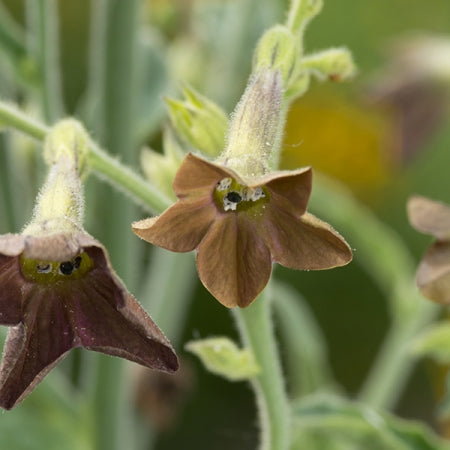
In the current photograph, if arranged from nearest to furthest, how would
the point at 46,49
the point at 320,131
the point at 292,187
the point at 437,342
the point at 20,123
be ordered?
the point at 292,187 → the point at 20,123 → the point at 437,342 → the point at 46,49 → the point at 320,131

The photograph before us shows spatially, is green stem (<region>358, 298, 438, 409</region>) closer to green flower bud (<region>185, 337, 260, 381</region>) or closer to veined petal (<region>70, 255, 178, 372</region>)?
green flower bud (<region>185, 337, 260, 381</region>)

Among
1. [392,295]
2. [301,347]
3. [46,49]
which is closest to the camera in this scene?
[46,49]

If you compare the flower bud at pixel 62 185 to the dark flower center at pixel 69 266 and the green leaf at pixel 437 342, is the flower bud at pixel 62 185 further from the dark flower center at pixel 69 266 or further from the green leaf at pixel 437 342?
the green leaf at pixel 437 342

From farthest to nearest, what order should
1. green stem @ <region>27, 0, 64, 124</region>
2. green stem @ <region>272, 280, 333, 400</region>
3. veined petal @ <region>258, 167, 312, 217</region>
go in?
green stem @ <region>272, 280, 333, 400</region> < green stem @ <region>27, 0, 64, 124</region> < veined petal @ <region>258, 167, 312, 217</region>

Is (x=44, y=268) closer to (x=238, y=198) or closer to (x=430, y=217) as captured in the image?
(x=238, y=198)

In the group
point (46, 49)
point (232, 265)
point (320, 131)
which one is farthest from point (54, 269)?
point (320, 131)

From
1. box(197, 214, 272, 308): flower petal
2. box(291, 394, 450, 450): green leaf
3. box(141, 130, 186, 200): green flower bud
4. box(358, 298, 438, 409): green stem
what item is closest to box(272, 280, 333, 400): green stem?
box(358, 298, 438, 409): green stem

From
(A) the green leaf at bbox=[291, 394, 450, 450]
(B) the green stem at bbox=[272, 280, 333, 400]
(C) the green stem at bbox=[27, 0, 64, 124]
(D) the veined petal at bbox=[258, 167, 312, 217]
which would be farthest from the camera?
(B) the green stem at bbox=[272, 280, 333, 400]
